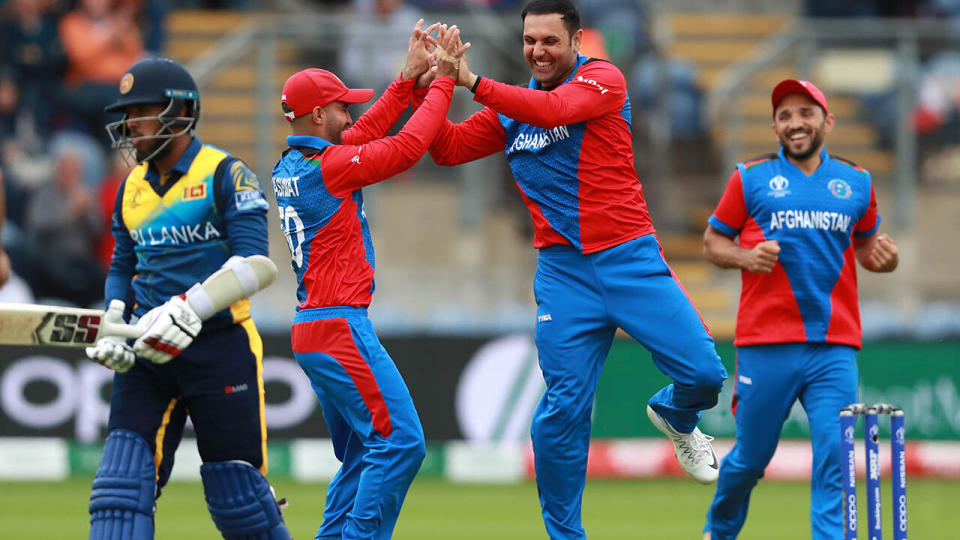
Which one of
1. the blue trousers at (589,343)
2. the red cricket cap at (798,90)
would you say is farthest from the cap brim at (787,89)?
the blue trousers at (589,343)

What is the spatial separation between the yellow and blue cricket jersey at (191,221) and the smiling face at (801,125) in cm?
290

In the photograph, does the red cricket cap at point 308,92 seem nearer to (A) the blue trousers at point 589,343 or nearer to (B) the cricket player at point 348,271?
(B) the cricket player at point 348,271

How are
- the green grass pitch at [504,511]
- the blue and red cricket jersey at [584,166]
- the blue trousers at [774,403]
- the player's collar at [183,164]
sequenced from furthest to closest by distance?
the green grass pitch at [504,511]
the blue trousers at [774,403]
the blue and red cricket jersey at [584,166]
the player's collar at [183,164]

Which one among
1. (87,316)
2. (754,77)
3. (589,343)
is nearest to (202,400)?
(87,316)

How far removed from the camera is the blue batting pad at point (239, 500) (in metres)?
6.59

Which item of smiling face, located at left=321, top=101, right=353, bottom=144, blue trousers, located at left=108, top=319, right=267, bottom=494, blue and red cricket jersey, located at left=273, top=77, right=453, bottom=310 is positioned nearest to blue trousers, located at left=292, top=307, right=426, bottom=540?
blue and red cricket jersey, located at left=273, top=77, right=453, bottom=310

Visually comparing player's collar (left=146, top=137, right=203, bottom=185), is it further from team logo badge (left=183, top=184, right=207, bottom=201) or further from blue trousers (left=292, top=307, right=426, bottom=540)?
blue trousers (left=292, top=307, right=426, bottom=540)

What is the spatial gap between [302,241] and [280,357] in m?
6.44

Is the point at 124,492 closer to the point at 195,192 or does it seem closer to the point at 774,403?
the point at 195,192

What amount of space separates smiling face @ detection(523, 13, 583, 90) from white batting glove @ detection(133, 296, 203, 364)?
2.00 m

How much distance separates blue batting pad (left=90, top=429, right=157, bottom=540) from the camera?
6363mm

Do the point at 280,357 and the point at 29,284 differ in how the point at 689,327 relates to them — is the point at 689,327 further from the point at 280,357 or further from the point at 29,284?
the point at 29,284

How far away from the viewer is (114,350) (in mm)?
6320

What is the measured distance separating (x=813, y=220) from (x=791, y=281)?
0.34 m
